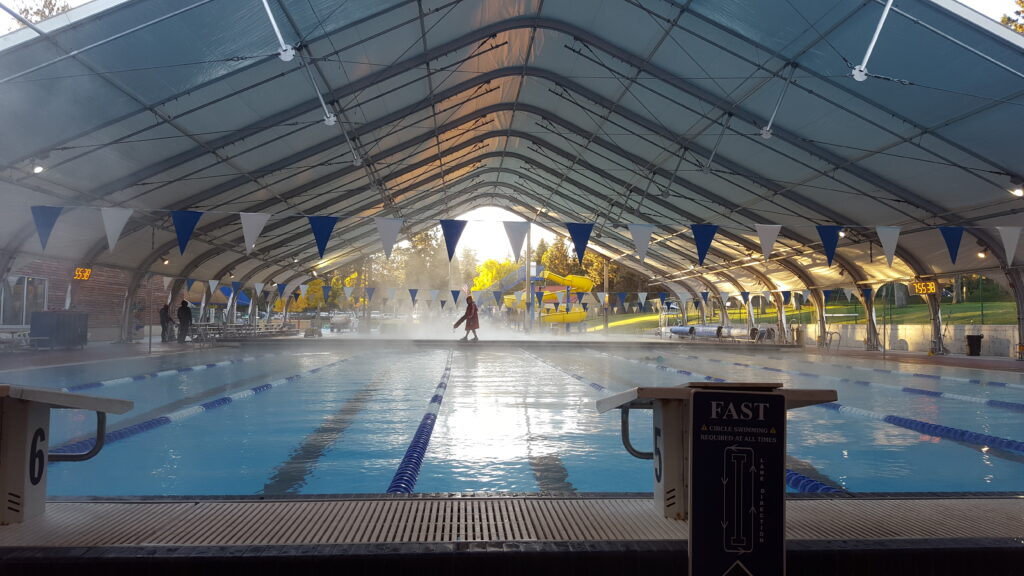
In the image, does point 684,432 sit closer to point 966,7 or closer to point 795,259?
point 966,7

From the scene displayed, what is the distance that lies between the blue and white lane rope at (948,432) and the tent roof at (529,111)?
4816 mm

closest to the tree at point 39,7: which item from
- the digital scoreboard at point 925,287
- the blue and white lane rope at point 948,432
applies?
the blue and white lane rope at point 948,432

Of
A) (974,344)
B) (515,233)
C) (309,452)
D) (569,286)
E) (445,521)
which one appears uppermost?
(515,233)

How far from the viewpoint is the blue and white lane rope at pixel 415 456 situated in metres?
3.84

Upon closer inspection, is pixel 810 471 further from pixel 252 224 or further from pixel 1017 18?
pixel 1017 18

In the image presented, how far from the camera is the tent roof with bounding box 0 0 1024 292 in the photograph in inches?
310

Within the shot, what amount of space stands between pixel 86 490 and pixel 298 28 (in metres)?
6.71

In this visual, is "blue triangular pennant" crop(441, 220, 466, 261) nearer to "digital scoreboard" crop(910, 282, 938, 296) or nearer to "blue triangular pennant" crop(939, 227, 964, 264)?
"blue triangular pennant" crop(939, 227, 964, 264)

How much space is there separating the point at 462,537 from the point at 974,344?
17687 mm

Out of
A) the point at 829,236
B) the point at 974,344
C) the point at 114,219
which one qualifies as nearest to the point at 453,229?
the point at 114,219

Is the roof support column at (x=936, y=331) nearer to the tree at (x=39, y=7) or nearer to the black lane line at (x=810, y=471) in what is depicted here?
the black lane line at (x=810, y=471)

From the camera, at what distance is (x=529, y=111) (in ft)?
49.1

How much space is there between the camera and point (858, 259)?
653 inches

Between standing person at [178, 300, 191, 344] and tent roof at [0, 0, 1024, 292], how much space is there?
134 cm
